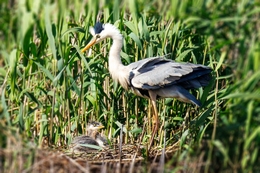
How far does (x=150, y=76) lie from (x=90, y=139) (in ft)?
3.38

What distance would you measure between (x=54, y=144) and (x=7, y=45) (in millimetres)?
Answer: 2568

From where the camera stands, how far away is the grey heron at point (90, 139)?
349 inches

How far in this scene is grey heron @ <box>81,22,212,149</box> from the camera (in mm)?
8922

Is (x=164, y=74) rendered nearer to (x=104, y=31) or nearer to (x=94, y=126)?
(x=104, y=31)

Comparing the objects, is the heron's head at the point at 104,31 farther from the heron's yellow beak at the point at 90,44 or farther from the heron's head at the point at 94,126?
the heron's head at the point at 94,126

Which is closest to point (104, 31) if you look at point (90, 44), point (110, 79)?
point (90, 44)

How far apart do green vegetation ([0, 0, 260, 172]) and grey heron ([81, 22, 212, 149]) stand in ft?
0.53

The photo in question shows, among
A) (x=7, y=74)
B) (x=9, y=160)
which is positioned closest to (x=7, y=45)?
(x=9, y=160)

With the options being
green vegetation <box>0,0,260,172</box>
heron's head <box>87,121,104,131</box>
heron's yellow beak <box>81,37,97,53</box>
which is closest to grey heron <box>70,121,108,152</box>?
heron's head <box>87,121,104,131</box>

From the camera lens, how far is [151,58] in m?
8.82

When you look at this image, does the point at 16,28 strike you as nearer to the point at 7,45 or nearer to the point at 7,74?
the point at 7,45

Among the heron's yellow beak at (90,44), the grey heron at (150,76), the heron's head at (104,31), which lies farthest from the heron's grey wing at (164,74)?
the heron's yellow beak at (90,44)

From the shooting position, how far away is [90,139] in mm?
9047

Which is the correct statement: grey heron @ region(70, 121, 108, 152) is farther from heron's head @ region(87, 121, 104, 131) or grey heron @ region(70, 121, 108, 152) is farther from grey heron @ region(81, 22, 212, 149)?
grey heron @ region(81, 22, 212, 149)
